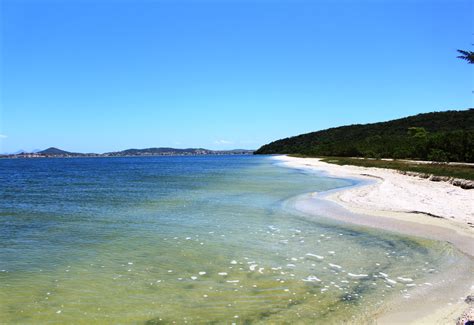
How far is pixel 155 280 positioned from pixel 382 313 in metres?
5.53

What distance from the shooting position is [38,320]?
6965mm

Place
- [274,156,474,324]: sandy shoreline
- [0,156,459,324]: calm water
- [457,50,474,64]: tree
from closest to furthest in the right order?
1. [274,156,474,324]: sandy shoreline
2. [0,156,459,324]: calm water
3. [457,50,474,64]: tree

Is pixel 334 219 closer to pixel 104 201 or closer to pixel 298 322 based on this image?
pixel 298 322

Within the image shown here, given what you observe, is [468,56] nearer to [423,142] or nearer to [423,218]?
[423,218]

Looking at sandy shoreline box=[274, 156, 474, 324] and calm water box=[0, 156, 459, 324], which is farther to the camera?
calm water box=[0, 156, 459, 324]

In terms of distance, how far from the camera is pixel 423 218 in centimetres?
1599

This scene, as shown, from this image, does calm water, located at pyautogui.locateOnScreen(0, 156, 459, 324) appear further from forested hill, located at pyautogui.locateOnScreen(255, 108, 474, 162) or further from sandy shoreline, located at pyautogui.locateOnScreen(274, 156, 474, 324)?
forested hill, located at pyautogui.locateOnScreen(255, 108, 474, 162)

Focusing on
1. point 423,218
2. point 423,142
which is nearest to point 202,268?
point 423,218

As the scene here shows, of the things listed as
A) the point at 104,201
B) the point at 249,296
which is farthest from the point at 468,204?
the point at 104,201

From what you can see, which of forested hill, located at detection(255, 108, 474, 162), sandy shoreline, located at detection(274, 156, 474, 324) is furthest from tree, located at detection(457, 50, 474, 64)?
forested hill, located at detection(255, 108, 474, 162)

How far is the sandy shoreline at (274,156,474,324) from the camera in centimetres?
695

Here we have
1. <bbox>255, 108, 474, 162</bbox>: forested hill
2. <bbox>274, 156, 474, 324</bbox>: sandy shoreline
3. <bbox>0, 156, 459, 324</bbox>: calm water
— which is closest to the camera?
<bbox>274, 156, 474, 324</bbox>: sandy shoreline

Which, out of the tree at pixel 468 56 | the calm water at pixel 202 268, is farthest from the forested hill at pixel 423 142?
the calm water at pixel 202 268

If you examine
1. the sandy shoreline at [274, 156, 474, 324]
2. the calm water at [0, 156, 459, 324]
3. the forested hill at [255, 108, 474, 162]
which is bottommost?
the calm water at [0, 156, 459, 324]
